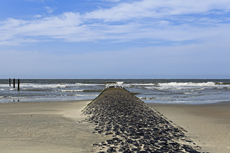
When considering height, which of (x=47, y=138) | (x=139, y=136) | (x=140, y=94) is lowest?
(x=140, y=94)

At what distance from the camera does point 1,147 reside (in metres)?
5.67

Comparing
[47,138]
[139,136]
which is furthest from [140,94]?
[47,138]

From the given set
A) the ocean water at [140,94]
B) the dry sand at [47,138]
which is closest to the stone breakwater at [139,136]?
the dry sand at [47,138]

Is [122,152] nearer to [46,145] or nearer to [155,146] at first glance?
[155,146]

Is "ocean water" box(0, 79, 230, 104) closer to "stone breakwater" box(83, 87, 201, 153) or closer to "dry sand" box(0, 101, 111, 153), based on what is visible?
"stone breakwater" box(83, 87, 201, 153)

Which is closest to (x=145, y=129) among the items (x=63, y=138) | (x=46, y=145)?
(x=63, y=138)

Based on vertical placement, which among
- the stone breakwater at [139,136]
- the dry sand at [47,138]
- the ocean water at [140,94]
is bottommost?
the ocean water at [140,94]

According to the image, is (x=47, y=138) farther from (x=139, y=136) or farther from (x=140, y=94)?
(x=140, y=94)

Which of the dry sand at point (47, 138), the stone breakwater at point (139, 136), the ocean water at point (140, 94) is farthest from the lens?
the ocean water at point (140, 94)

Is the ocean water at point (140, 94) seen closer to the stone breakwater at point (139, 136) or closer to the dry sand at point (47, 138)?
the stone breakwater at point (139, 136)

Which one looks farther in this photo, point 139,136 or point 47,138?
point 47,138

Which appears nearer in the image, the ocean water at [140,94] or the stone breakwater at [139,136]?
the stone breakwater at [139,136]

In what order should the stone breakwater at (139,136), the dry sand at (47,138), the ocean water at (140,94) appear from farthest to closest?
the ocean water at (140,94) → the dry sand at (47,138) → the stone breakwater at (139,136)

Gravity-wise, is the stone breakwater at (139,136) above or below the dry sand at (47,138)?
above
